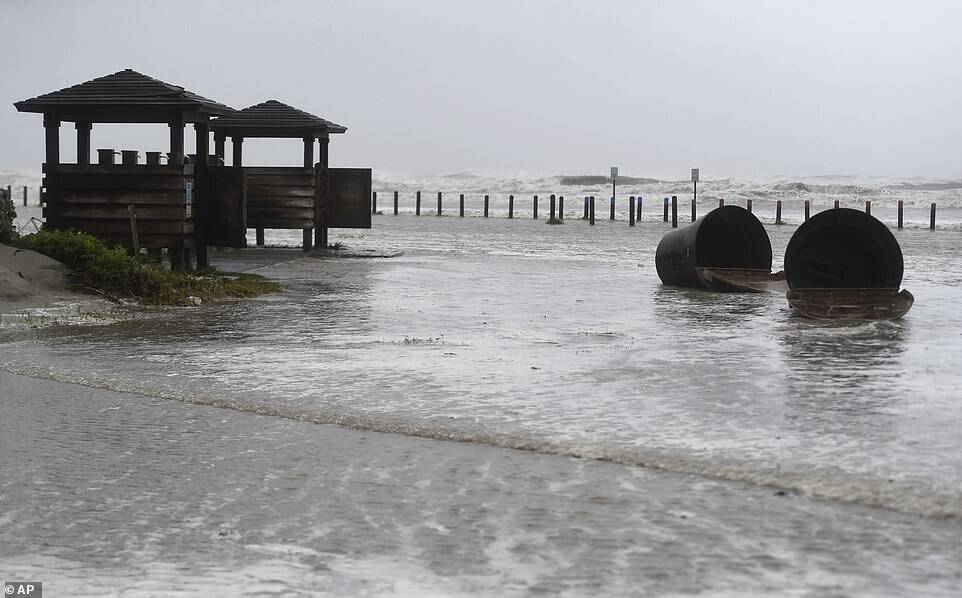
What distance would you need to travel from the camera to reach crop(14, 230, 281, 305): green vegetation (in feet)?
47.6

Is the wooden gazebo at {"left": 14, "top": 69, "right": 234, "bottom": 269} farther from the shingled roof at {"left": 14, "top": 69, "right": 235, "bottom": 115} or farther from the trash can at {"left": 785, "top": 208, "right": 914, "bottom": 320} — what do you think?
the trash can at {"left": 785, "top": 208, "right": 914, "bottom": 320}

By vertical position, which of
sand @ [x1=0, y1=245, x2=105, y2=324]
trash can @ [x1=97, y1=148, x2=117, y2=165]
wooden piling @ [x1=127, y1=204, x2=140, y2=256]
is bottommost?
sand @ [x1=0, y1=245, x2=105, y2=324]

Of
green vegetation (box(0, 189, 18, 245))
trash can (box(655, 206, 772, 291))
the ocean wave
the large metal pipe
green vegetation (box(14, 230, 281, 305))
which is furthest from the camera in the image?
trash can (box(655, 206, 772, 291))

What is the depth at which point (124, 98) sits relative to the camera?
1738 centimetres

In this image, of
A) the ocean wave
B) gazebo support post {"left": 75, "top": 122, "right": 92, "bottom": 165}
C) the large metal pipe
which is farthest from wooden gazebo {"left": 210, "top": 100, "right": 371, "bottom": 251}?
the ocean wave

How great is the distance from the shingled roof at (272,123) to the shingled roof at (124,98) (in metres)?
6.84

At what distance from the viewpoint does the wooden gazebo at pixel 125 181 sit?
17.3 m

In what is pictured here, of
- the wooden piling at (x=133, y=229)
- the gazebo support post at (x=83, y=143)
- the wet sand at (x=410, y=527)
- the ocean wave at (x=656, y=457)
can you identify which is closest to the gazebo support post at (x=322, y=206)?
the gazebo support post at (x=83, y=143)

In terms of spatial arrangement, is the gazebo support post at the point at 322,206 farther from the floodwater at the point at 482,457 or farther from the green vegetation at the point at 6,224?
the floodwater at the point at 482,457

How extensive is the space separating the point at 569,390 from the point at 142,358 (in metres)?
3.75

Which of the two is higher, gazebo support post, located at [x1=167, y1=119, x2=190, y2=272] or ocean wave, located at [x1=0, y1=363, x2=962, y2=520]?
gazebo support post, located at [x1=167, y1=119, x2=190, y2=272]

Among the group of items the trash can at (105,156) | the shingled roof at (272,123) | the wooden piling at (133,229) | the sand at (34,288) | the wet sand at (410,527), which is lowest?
the wet sand at (410,527)

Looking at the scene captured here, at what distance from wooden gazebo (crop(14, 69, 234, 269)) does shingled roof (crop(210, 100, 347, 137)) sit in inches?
278

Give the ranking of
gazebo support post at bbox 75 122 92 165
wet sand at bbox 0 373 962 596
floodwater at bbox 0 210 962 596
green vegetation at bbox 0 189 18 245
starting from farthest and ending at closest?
gazebo support post at bbox 75 122 92 165 → green vegetation at bbox 0 189 18 245 → floodwater at bbox 0 210 962 596 → wet sand at bbox 0 373 962 596
